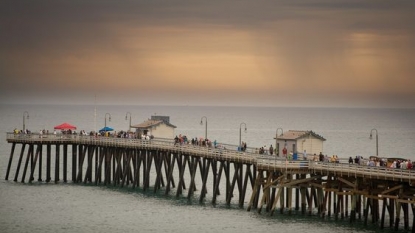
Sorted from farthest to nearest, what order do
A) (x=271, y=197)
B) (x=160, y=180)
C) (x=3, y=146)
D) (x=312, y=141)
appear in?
1. (x=3, y=146)
2. (x=160, y=180)
3. (x=312, y=141)
4. (x=271, y=197)

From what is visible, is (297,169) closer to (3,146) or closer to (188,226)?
(188,226)

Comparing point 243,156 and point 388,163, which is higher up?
point 243,156

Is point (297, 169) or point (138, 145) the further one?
point (138, 145)

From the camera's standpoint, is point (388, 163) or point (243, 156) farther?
point (243, 156)

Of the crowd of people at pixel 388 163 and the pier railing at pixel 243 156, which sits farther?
the crowd of people at pixel 388 163

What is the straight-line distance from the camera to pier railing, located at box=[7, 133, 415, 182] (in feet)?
164

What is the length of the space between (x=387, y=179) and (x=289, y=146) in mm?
13589

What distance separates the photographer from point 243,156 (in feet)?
196

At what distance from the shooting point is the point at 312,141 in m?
62.8

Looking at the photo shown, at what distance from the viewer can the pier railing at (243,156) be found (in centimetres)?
5000

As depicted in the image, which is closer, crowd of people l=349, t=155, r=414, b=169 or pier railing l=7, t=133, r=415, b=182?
pier railing l=7, t=133, r=415, b=182

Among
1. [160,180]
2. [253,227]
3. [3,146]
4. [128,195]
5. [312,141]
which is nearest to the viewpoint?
[253,227]

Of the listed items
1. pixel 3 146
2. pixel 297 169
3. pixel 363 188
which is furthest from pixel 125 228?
pixel 3 146

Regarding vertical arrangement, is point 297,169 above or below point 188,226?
above
